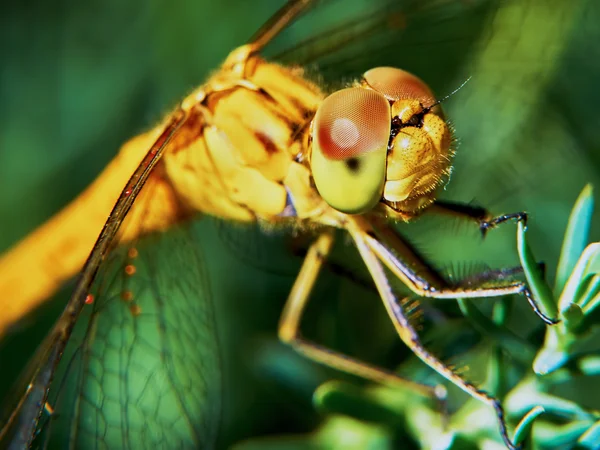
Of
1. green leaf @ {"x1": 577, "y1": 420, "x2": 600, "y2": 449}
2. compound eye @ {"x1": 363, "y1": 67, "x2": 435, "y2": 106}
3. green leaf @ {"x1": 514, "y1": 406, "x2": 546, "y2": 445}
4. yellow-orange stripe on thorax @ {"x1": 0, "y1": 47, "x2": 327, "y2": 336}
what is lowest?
green leaf @ {"x1": 577, "y1": 420, "x2": 600, "y2": 449}

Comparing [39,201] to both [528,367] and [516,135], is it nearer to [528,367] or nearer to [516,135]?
[516,135]

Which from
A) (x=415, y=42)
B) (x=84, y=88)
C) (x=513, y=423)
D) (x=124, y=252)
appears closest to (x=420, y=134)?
(x=513, y=423)

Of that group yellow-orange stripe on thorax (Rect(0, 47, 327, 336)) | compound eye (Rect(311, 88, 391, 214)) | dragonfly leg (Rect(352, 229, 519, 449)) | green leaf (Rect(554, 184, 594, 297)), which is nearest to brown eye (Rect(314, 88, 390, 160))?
compound eye (Rect(311, 88, 391, 214))

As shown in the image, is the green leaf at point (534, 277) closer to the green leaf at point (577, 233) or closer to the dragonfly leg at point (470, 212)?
the green leaf at point (577, 233)

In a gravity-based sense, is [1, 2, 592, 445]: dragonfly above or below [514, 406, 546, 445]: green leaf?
above

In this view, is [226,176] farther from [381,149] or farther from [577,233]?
[577,233]

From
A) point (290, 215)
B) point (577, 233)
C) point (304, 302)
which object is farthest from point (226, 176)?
point (577, 233)

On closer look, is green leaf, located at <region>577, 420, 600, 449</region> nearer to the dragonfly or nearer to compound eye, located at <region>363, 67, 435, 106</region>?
the dragonfly
